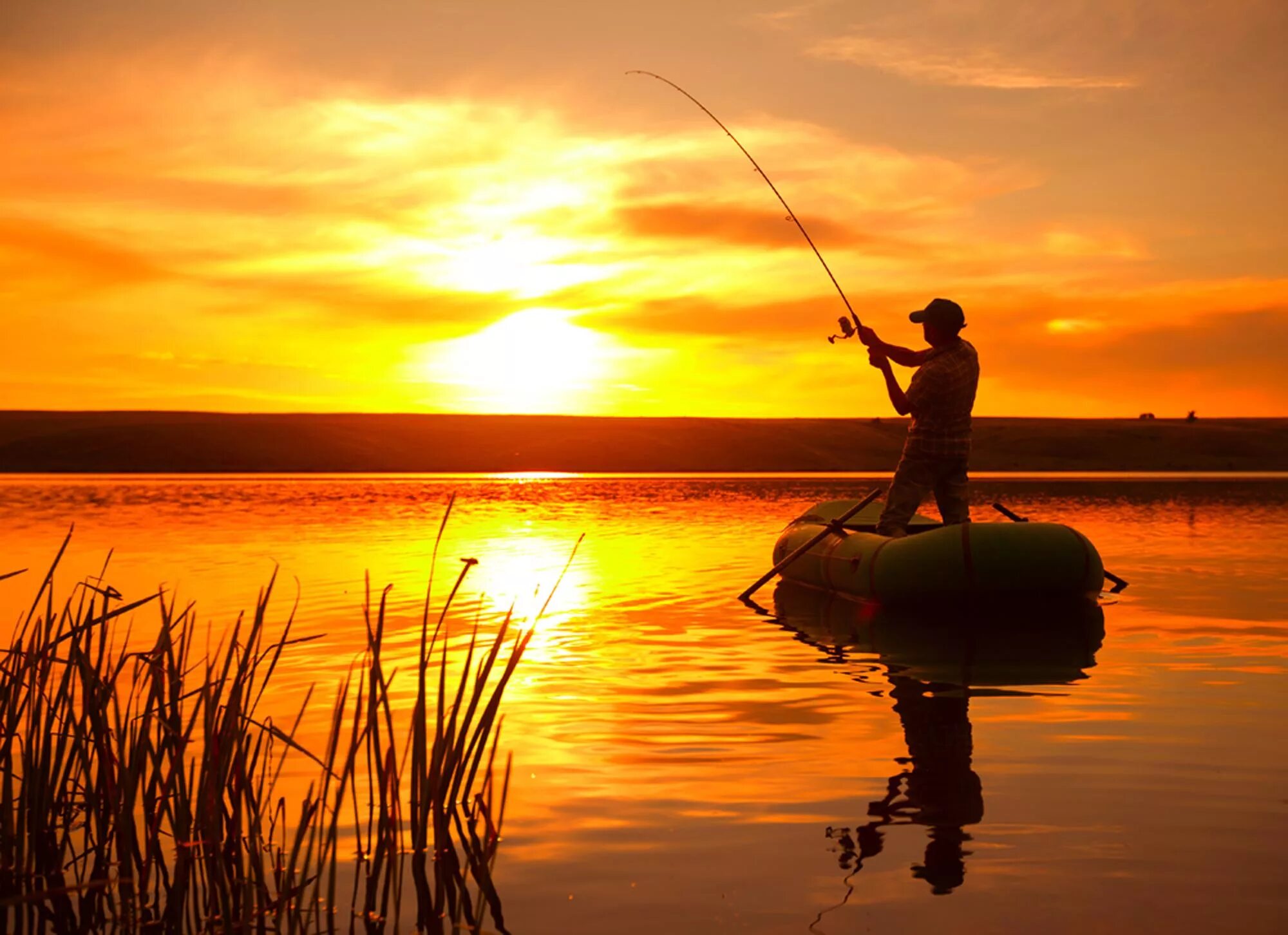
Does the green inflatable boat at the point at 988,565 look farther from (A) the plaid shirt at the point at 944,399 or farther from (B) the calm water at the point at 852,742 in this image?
(A) the plaid shirt at the point at 944,399

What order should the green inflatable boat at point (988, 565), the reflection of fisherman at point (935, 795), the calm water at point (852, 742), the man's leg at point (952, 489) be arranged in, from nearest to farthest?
the calm water at point (852, 742) → the reflection of fisherman at point (935, 795) → the green inflatable boat at point (988, 565) → the man's leg at point (952, 489)

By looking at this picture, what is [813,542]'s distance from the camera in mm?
14883

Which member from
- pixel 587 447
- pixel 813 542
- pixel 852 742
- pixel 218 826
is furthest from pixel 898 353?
pixel 587 447

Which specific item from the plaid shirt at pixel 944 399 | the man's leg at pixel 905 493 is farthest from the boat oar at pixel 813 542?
the plaid shirt at pixel 944 399

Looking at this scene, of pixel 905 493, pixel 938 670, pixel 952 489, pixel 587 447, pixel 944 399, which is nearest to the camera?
pixel 938 670

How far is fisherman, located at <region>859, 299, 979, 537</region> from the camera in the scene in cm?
1317

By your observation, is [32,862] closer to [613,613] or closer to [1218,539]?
[613,613]

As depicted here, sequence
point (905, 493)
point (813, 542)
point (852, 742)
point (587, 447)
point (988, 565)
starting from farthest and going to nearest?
point (587, 447) < point (813, 542) < point (905, 493) < point (988, 565) < point (852, 742)

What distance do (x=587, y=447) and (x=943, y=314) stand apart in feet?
287

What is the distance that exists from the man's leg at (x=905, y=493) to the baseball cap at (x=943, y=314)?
1396 millimetres

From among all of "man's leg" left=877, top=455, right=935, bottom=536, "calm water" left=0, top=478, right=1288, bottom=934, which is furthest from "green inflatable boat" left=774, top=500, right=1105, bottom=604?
"man's leg" left=877, top=455, right=935, bottom=536

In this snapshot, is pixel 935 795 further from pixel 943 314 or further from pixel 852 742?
pixel 943 314

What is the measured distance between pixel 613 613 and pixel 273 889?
8.81m

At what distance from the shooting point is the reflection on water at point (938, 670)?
5758 mm
